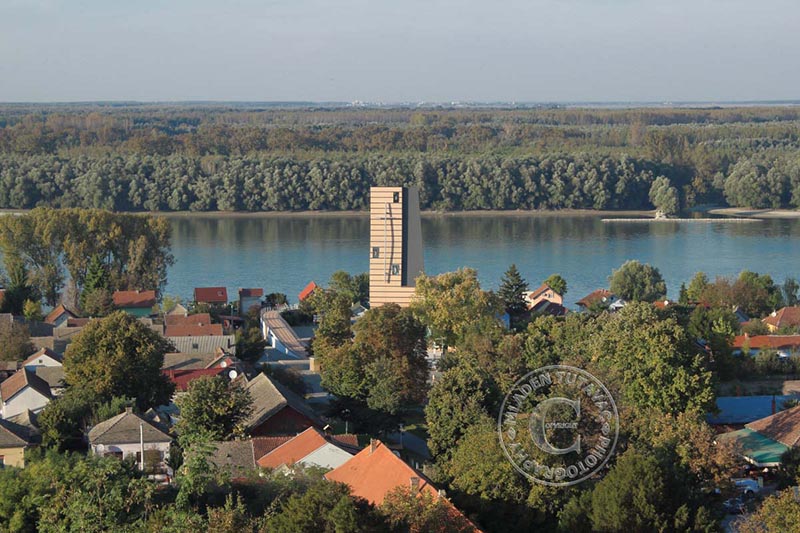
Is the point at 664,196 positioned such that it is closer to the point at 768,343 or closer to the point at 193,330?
the point at 768,343

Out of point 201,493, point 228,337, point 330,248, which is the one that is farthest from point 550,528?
point 330,248

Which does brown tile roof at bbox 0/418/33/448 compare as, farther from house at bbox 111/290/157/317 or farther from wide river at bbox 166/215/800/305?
Result: wide river at bbox 166/215/800/305

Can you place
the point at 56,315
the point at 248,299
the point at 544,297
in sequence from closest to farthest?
1. the point at 56,315
2. the point at 544,297
3. the point at 248,299

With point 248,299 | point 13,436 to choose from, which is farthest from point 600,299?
point 13,436

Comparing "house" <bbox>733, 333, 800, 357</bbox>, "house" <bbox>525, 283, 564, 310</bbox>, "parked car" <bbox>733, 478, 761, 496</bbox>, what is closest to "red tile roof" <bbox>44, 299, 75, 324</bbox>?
"house" <bbox>525, 283, 564, 310</bbox>

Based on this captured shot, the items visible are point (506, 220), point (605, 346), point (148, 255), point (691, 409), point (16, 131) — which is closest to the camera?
point (691, 409)

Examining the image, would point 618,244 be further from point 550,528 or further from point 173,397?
point 550,528

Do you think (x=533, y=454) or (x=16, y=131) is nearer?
(x=533, y=454)
